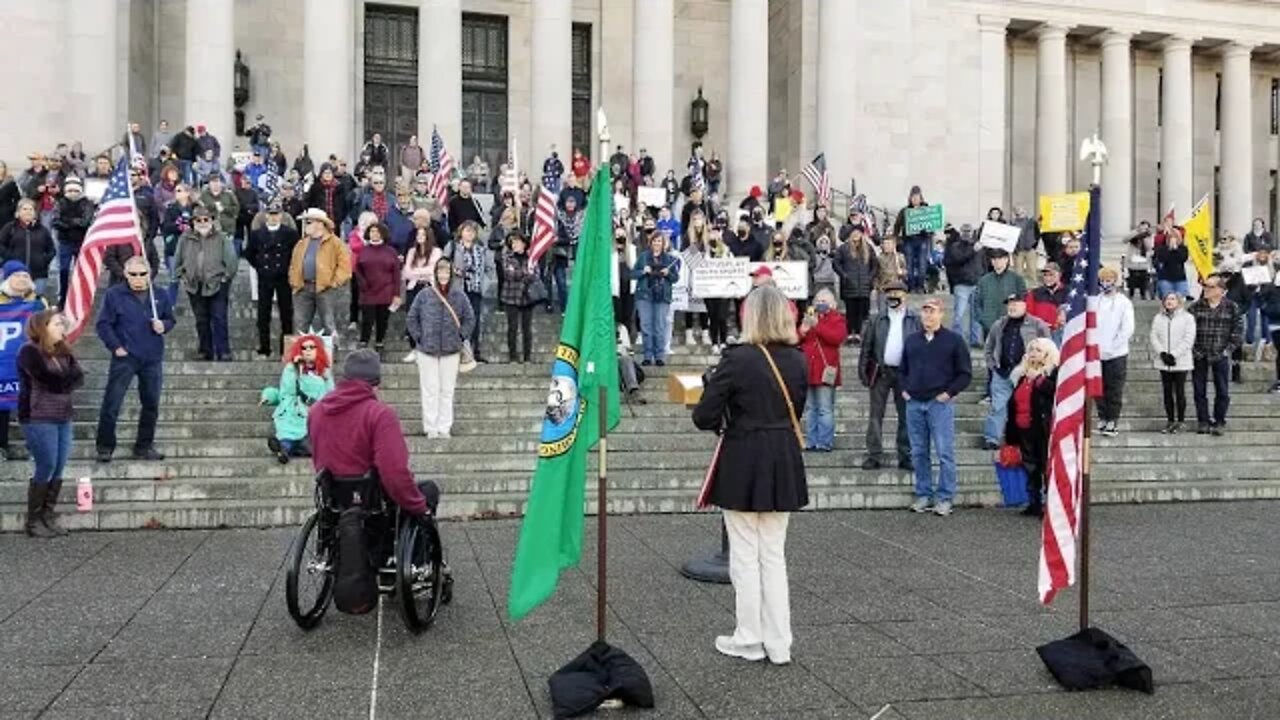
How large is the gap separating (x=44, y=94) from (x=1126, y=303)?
23.8 m

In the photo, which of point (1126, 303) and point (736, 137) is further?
point (736, 137)

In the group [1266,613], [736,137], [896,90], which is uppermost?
[896,90]

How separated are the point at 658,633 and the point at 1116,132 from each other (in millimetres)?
34245

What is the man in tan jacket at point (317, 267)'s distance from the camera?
1365cm

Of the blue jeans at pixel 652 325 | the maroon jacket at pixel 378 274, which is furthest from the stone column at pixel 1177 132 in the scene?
the maroon jacket at pixel 378 274

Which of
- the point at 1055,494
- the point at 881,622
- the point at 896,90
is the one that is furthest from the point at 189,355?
the point at 896,90

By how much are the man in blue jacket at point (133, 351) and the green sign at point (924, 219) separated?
14.3 meters

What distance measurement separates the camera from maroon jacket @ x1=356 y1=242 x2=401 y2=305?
46.8ft

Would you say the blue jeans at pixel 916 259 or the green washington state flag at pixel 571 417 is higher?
the blue jeans at pixel 916 259

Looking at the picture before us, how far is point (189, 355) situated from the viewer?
14742mm

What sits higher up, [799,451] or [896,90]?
[896,90]

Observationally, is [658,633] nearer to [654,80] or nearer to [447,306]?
[447,306]

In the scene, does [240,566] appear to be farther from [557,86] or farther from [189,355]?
[557,86]

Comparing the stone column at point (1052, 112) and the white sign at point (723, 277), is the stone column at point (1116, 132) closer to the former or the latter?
the stone column at point (1052, 112)
